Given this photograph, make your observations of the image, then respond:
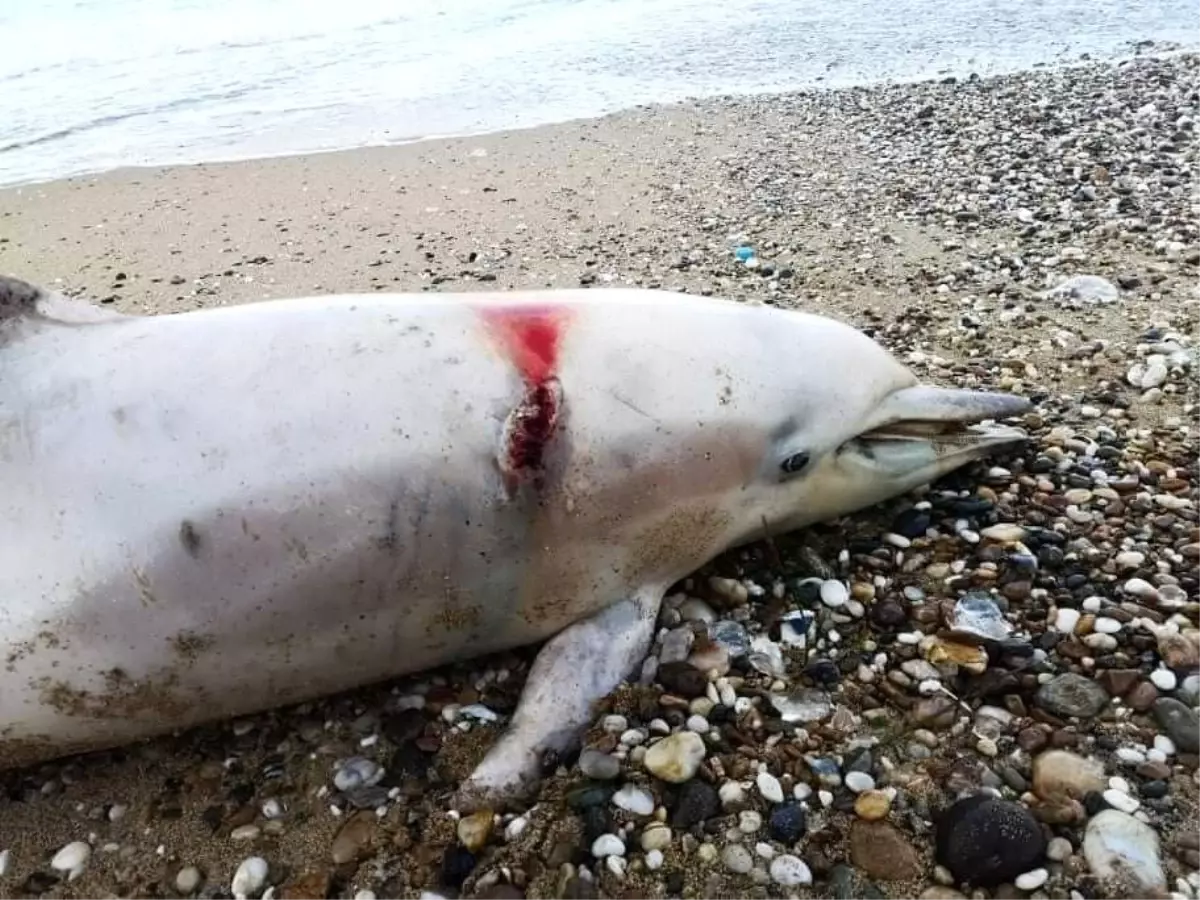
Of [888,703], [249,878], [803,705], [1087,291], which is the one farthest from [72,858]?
[1087,291]

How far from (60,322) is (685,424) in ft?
5.68

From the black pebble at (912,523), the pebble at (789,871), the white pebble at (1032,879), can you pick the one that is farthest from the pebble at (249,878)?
the black pebble at (912,523)

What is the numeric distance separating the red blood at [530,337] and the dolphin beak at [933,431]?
41.1 inches

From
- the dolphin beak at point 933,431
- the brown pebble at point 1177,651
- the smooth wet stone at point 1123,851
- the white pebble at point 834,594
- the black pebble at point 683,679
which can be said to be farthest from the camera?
the dolphin beak at point 933,431

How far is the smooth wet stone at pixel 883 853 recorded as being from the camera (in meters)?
2.47

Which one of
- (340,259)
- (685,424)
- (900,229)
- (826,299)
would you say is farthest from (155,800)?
(900,229)

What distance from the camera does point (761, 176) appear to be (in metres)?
7.20

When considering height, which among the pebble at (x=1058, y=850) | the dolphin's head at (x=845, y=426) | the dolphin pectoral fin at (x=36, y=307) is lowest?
the pebble at (x=1058, y=850)

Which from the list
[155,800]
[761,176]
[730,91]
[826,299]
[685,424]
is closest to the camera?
[155,800]

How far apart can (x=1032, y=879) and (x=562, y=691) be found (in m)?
1.21

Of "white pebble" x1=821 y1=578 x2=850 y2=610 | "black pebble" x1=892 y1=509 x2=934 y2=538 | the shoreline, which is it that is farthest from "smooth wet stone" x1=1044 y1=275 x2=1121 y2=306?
the shoreline

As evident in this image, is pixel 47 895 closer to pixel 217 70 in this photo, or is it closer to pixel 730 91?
pixel 730 91

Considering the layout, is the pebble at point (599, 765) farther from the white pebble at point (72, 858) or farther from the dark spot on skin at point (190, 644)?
the white pebble at point (72, 858)

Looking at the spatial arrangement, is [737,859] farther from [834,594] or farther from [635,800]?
[834,594]
